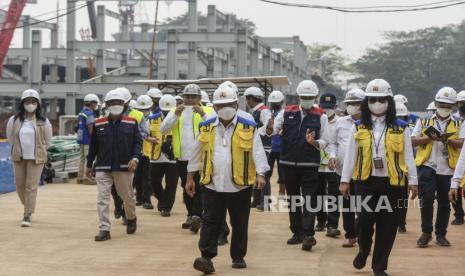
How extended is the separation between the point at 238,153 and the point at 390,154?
5.34ft

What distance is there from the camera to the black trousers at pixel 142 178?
48.4 feet

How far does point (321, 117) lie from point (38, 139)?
4533 millimetres

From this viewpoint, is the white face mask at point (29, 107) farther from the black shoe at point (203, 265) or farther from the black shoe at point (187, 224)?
the black shoe at point (203, 265)

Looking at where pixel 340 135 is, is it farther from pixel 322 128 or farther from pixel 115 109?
pixel 115 109

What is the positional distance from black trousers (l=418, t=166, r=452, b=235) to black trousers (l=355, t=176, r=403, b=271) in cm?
223

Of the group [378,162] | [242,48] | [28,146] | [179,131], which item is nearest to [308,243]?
[378,162]

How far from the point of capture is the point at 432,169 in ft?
34.9

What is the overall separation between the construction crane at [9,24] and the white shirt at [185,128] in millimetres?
29560

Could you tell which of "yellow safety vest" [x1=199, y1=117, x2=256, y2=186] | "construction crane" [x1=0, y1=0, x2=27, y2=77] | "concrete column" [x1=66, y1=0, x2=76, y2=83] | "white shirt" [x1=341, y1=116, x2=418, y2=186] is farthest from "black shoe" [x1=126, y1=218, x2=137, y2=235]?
"construction crane" [x1=0, y1=0, x2=27, y2=77]

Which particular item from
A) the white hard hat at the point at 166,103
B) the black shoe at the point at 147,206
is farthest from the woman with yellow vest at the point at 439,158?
the black shoe at the point at 147,206

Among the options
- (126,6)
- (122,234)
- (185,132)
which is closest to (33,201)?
(122,234)

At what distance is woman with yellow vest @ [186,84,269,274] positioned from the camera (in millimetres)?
8984

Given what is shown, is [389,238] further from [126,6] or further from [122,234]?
[126,6]

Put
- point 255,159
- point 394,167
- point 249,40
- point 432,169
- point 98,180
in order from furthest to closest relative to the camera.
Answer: point 249,40 → point 98,180 → point 432,169 → point 255,159 → point 394,167
